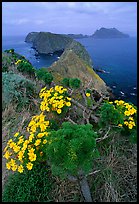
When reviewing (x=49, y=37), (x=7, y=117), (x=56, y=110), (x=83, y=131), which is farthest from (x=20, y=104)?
(x=49, y=37)

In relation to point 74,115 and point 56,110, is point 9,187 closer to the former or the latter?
point 56,110

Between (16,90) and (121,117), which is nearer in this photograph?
(121,117)

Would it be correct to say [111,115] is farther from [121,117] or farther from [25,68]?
[25,68]

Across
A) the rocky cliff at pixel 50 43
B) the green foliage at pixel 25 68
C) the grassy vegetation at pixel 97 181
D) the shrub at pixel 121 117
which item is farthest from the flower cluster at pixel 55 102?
the rocky cliff at pixel 50 43

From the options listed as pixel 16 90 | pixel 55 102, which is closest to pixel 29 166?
pixel 55 102

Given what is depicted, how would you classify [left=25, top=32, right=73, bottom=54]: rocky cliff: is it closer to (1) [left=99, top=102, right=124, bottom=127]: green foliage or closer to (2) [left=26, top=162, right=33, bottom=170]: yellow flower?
(1) [left=99, top=102, right=124, bottom=127]: green foliage
